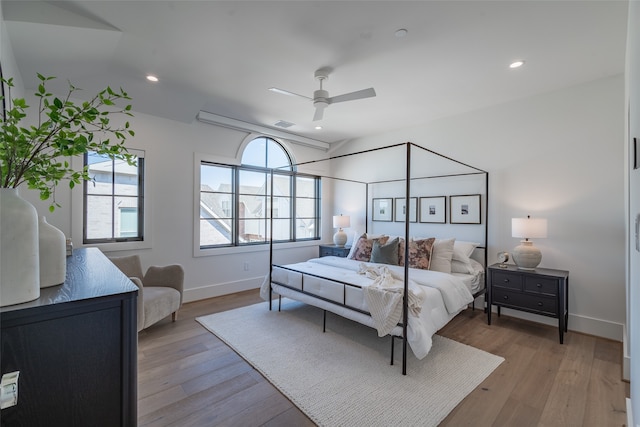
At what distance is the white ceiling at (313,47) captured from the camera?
204cm

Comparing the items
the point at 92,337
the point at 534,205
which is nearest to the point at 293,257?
the point at 534,205

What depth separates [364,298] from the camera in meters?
2.63

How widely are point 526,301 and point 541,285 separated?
0.24m

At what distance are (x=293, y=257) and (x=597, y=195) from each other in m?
4.30

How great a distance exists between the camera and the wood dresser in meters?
0.75

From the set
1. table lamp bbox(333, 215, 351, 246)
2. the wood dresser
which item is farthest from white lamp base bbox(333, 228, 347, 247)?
the wood dresser

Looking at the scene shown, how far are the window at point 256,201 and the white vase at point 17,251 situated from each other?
9.86ft

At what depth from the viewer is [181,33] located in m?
2.31

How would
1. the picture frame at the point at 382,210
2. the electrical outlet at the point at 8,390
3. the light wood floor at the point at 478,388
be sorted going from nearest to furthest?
the electrical outlet at the point at 8,390 → the light wood floor at the point at 478,388 → the picture frame at the point at 382,210

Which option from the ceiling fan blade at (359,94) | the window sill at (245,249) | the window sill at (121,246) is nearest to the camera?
the ceiling fan blade at (359,94)

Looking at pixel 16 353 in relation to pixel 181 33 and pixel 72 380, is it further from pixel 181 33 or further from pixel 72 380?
pixel 181 33

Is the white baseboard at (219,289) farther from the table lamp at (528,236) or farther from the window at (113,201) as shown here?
the table lamp at (528,236)

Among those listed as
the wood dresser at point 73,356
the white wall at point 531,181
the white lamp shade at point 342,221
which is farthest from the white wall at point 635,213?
the white lamp shade at point 342,221

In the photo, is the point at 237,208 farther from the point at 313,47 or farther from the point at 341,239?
the point at 313,47
